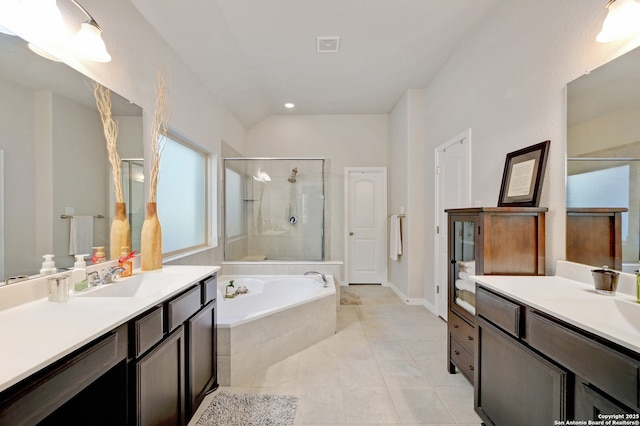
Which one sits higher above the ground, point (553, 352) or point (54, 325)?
point (54, 325)

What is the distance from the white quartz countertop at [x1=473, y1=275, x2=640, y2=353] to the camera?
87cm

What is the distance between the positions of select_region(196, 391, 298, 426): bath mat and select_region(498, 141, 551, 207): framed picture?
6.63 feet

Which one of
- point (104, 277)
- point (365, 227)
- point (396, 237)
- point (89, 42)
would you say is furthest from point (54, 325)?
point (365, 227)

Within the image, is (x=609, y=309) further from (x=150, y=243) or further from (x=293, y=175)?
(x=293, y=175)

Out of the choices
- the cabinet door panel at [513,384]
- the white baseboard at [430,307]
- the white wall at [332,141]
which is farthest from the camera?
the white wall at [332,141]

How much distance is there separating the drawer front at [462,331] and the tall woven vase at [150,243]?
2153mm

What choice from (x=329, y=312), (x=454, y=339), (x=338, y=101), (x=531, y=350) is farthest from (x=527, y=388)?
(x=338, y=101)

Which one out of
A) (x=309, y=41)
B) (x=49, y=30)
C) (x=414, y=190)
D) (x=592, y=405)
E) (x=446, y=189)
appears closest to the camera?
(x=592, y=405)

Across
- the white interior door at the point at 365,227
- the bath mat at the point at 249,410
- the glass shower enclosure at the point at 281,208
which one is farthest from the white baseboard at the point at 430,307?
the bath mat at the point at 249,410

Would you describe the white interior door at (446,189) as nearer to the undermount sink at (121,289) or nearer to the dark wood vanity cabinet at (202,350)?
the dark wood vanity cabinet at (202,350)

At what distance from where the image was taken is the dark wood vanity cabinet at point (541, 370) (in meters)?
0.83

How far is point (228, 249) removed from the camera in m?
3.64

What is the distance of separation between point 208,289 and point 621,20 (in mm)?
2548

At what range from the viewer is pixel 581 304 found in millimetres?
1178
